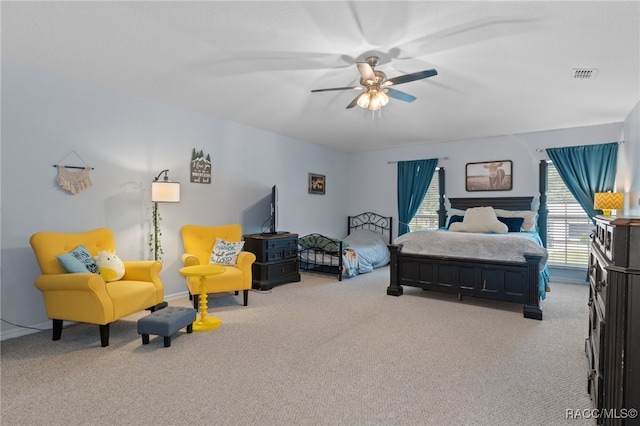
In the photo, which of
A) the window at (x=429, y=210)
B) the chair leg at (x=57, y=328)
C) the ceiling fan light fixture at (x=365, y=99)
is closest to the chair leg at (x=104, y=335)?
the chair leg at (x=57, y=328)

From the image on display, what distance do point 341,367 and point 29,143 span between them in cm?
365

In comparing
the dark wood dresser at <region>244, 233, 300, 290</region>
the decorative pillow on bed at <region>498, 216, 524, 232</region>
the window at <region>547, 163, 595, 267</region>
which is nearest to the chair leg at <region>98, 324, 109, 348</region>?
the dark wood dresser at <region>244, 233, 300, 290</region>

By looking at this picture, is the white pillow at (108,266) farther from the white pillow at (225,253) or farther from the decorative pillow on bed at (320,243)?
the decorative pillow on bed at (320,243)

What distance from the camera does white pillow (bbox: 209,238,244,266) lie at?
448 cm

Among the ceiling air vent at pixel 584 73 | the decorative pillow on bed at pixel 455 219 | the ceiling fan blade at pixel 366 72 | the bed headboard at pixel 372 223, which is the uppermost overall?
the ceiling air vent at pixel 584 73

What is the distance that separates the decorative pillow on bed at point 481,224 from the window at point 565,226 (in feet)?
4.48

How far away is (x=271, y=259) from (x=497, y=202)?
4256 millimetres

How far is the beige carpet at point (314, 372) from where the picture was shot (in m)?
2.10

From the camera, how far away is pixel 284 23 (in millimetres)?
2602

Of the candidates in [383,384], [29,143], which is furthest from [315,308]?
[29,143]

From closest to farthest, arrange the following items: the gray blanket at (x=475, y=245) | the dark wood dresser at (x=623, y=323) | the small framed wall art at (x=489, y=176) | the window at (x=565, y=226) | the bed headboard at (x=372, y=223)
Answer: the dark wood dresser at (x=623, y=323)
the gray blanket at (x=475, y=245)
the window at (x=565, y=226)
the small framed wall art at (x=489, y=176)
the bed headboard at (x=372, y=223)

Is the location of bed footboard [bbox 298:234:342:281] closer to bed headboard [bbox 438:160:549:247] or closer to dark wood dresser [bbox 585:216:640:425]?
bed headboard [bbox 438:160:549:247]

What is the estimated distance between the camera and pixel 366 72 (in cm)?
307

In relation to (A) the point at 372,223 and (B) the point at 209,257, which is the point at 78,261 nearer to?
(B) the point at 209,257
